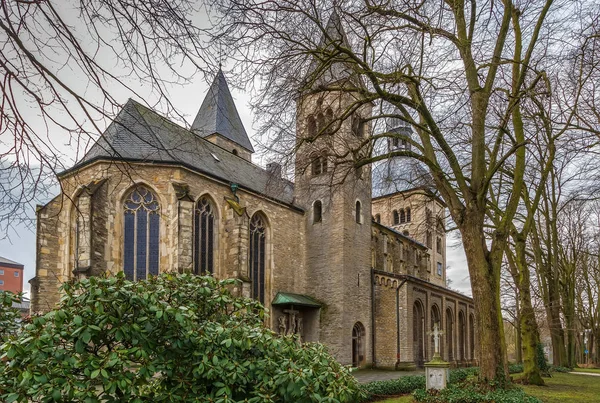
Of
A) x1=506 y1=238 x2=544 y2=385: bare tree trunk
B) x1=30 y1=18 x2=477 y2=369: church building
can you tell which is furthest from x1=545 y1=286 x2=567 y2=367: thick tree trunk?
x1=30 y1=18 x2=477 y2=369: church building

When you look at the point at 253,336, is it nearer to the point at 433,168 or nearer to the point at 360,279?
the point at 433,168

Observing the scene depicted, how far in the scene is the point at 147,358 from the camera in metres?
4.23

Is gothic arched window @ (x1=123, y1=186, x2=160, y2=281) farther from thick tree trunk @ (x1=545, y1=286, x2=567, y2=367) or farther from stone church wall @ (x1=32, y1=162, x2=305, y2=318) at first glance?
thick tree trunk @ (x1=545, y1=286, x2=567, y2=367)

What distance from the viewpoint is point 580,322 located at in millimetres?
36688

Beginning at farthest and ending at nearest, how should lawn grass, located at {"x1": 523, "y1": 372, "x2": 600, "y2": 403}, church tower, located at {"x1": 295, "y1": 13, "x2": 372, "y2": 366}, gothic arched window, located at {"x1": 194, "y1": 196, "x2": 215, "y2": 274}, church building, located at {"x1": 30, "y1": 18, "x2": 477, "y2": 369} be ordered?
church tower, located at {"x1": 295, "y1": 13, "x2": 372, "y2": 366}
gothic arched window, located at {"x1": 194, "y1": 196, "x2": 215, "y2": 274}
church building, located at {"x1": 30, "y1": 18, "x2": 477, "y2": 369}
lawn grass, located at {"x1": 523, "y1": 372, "x2": 600, "y2": 403}

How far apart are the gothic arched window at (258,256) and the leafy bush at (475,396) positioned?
43.2ft

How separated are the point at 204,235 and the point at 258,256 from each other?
3.56 meters

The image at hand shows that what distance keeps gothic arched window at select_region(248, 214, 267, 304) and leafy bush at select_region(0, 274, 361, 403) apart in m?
18.9

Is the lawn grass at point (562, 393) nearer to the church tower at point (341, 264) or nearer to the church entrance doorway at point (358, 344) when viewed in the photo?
the church tower at point (341, 264)

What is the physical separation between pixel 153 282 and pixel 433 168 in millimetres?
8456

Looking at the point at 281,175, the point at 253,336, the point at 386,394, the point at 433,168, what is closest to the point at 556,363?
the point at 386,394

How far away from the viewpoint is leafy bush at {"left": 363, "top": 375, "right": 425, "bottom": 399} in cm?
1330

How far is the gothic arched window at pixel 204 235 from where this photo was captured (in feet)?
70.0

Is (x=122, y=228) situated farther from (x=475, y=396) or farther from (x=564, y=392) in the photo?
(x=564, y=392)
